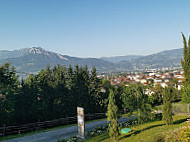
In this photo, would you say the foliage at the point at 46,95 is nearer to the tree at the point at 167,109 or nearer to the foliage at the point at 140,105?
the foliage at the point at 140,105

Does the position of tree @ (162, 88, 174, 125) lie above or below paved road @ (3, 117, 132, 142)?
above

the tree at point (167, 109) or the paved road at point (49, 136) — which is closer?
the tree at point (167, 109)

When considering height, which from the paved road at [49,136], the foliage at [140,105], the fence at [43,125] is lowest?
the fence at [43,125]

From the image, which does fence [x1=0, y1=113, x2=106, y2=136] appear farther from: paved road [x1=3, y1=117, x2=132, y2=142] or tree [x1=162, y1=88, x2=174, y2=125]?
tree [x1=162, y1=88, x2=174, y2=125]

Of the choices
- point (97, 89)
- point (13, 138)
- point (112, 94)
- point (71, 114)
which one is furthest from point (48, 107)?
point (112, 94)

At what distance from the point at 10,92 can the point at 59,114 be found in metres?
10.3

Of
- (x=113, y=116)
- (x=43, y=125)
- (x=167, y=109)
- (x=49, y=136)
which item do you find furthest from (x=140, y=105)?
(x=43, y=125)

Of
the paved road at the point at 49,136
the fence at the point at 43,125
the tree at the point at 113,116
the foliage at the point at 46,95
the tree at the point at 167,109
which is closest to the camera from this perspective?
the tree at the point at 113,116

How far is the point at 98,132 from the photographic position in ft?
60.6

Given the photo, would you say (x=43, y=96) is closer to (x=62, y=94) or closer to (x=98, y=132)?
(x=62, y=94)

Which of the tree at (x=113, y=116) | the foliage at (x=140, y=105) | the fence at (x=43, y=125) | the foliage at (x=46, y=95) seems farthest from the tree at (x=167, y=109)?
the foliage at (x=46, y=95)

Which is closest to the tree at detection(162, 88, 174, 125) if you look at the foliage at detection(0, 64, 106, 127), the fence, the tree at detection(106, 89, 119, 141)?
the tree at detection(106, 89, 119, 141)

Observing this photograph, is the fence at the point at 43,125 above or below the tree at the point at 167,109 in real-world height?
below

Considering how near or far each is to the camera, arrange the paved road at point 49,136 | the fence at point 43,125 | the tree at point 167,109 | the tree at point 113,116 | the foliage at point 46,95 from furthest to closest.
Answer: the foliage at point 46,95
the fence at point 43,125
the paved road at point 49,136
the tree at point 167,109
the tree at point 113,116
